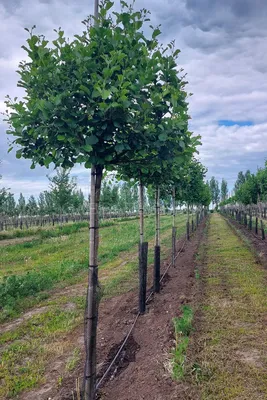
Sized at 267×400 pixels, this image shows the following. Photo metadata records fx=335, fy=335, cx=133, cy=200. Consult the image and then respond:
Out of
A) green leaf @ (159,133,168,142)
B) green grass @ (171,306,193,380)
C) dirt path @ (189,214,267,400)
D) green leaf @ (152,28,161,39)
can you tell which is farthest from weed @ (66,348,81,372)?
green leaf @ (152,28,161,39)

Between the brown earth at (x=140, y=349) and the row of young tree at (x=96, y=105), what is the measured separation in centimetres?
83

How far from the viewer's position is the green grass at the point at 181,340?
4.29m

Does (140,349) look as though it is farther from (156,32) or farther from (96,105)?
(156,32)

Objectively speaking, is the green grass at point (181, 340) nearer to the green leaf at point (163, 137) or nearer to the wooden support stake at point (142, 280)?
the wooden support stake at point (142, 280)

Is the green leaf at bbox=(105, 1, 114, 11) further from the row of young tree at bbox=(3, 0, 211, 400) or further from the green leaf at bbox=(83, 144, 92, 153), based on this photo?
the green leaf at bbox=(83, 144, 92, 153)

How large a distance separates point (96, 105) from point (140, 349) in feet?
13.3

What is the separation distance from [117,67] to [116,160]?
1166 mm

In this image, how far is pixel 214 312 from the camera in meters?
7.10

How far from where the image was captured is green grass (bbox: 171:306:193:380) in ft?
14.1

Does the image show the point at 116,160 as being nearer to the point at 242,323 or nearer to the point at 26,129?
the point at 26,129

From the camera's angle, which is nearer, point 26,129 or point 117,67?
point 117,67

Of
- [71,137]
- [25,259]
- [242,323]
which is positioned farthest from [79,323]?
[25,259]

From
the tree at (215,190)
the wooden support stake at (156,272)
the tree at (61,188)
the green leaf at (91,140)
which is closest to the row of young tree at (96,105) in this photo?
the green leaf at (91,140)

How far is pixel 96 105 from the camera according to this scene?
3.36 m
